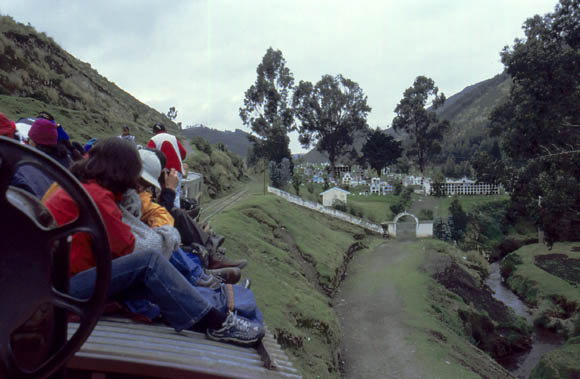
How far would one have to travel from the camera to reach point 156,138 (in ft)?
19.2

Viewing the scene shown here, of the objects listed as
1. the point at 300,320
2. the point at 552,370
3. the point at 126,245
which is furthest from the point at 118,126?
the point at 126,245

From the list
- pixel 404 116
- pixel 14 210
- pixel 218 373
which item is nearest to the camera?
pixel 14 210

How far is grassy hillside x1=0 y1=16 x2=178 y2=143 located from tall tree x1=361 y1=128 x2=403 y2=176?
2518 cm

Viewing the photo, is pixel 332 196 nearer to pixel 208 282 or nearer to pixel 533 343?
pixel 533 343

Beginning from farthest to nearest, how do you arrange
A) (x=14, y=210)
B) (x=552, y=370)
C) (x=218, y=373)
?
(x=552, y=370), (x=218, y=373), (x=14, y=210)

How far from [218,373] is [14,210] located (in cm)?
151

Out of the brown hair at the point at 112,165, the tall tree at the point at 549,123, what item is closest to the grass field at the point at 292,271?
the brown hair at the point at 112,165

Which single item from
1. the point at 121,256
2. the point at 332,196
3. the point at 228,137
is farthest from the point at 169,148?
the point at 228,137

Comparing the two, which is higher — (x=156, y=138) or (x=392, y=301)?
(x=156, y=138)

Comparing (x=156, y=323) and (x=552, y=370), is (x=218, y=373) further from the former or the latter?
(x=552, y=370)

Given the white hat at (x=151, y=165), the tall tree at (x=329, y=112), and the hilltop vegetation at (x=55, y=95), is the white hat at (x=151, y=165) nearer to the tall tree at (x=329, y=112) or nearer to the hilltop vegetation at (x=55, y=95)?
the hilltop vegetation at (x=55, y=95)

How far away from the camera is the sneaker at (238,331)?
3.10 meters

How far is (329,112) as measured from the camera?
4116 cm

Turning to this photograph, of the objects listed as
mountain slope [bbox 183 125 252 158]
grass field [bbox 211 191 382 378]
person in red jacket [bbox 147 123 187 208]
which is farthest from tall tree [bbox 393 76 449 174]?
mountain slope [bbox 183 125 252 158]
